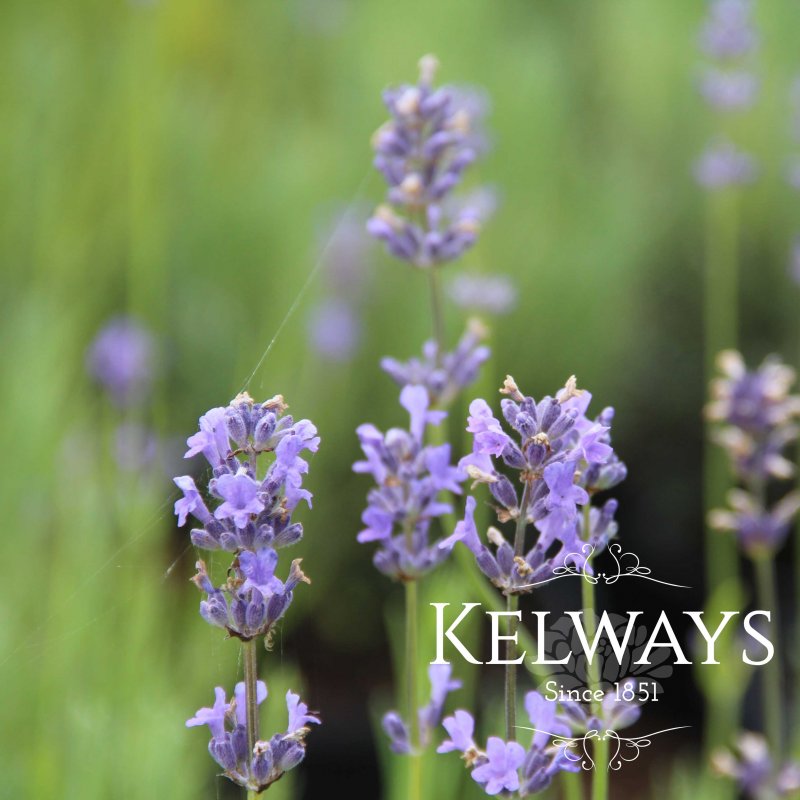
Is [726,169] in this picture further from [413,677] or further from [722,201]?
[413,677]

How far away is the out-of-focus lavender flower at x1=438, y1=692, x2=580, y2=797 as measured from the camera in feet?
1.57

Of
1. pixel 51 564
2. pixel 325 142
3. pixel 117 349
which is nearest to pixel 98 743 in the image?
pixel 51 564

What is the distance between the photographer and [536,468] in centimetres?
51

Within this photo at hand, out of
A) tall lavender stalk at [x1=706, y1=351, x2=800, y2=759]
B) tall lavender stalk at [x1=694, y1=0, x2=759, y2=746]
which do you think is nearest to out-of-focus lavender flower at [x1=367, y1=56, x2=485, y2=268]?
tall lavender stalk at [x1=706, y1=351, x2=800, y2=759]

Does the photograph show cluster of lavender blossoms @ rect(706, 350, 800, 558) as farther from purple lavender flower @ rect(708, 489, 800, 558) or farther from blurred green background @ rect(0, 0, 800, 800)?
blurred green background @ rect(0, 0, 800, 800)

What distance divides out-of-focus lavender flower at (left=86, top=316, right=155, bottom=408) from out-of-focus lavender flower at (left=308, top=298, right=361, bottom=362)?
0.33 m

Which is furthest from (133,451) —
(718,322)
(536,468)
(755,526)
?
(718,322)

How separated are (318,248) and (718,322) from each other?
3.56 feet

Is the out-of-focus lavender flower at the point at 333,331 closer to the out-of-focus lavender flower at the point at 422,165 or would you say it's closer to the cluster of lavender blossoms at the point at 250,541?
the out-of-focus lavender flower at the point at 422,165

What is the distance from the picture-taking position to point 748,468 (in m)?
0.94

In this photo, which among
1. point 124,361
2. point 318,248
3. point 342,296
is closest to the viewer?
point 124,361

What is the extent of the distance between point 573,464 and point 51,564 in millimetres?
1179

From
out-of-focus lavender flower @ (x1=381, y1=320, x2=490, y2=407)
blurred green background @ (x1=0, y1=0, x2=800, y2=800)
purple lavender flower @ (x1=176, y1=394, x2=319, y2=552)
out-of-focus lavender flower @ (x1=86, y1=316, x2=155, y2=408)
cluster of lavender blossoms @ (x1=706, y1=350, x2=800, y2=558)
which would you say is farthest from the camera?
out-of-focus lavender flower @ (x1=86, y1=316, x2=155, y2=408)

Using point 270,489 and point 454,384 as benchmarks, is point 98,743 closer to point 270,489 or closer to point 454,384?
point 454,384
